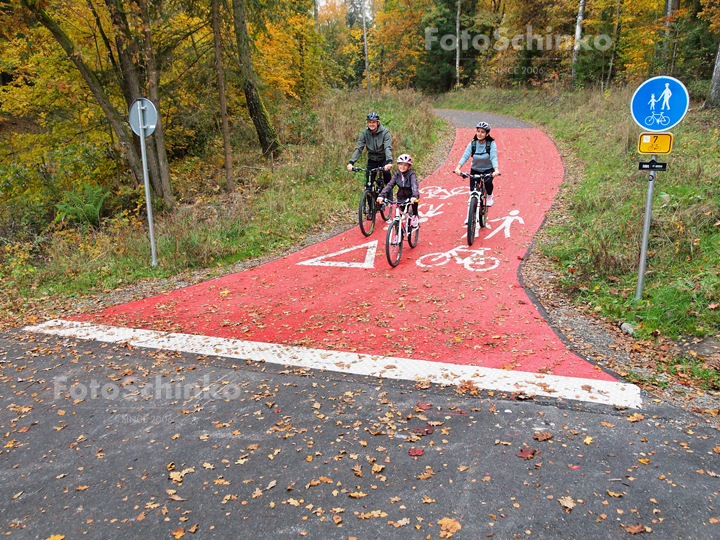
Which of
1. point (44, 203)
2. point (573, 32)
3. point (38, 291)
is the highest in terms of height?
point (573, 32)

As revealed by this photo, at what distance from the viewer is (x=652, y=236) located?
25.4 ft

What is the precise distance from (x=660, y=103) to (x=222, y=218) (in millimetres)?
9446

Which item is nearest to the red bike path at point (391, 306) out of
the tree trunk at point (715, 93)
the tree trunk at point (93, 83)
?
the tree trunk at point (93, 83)

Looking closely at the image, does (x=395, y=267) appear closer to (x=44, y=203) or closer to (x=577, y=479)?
(x=577, y=479)

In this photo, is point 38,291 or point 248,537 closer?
point 248,537

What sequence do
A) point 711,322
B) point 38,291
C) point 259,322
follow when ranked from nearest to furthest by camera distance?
point 711,322
point 259,322
point 38,291

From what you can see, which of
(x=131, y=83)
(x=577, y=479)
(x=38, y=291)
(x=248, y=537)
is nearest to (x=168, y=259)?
(x=38, y=291)

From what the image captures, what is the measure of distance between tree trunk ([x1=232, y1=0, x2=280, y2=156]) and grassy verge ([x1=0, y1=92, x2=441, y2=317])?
1.94ft

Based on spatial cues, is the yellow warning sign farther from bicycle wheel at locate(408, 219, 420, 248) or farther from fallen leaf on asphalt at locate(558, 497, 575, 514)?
fallen leaf on asphalt at locate(558, 497, 575, 514)

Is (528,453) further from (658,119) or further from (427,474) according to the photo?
(658,119)

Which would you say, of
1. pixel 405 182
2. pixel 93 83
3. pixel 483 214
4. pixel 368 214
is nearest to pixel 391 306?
pixel 405 182

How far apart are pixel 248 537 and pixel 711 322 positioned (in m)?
5.46

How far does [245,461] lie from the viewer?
3.66m

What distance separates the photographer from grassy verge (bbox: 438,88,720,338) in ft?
19.7
